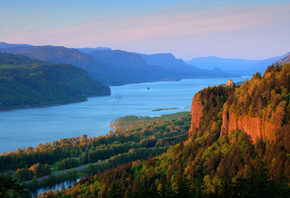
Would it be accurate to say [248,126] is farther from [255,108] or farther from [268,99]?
[268,99]

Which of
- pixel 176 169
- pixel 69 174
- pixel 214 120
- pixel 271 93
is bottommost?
pixel 69 174

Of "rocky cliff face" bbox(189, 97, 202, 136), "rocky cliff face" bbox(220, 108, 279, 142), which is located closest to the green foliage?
"rocky cliff face" bbox(220, 108, 279, 142)

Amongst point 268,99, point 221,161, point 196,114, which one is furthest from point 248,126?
point 196,114

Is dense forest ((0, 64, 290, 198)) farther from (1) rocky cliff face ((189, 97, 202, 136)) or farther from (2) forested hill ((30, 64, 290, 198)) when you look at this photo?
(1) rocky cliff face ((189, 97, 202, 136))

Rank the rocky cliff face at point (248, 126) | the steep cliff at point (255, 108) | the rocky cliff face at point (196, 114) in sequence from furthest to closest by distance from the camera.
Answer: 1. the rocky cliff face at point (196, 114)
2. the rocky cliff face at point (248, 126)
3. the steep cliff at point (255, 108)

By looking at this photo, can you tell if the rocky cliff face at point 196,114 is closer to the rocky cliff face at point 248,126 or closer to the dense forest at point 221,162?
the dense forest at point 221,162

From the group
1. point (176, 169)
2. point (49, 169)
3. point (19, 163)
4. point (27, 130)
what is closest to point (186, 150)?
point (176, 169)

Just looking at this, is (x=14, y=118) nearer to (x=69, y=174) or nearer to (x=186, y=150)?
(x=69, y=174)

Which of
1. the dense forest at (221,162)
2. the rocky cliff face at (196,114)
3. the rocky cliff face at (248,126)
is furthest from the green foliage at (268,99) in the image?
the rocky cliff face at (196,114)
